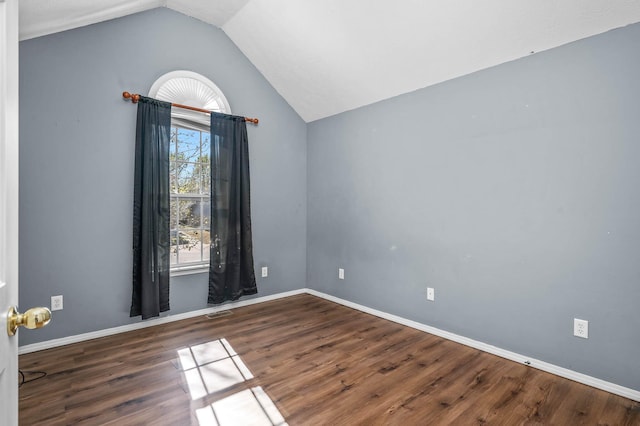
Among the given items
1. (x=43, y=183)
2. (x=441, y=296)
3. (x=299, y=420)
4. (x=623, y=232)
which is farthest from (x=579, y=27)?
(x=43, y=183)

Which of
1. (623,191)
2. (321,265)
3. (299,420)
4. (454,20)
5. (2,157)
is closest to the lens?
(2,157)

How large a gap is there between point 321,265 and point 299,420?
96.5 inches

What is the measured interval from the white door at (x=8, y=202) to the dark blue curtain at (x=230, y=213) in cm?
270

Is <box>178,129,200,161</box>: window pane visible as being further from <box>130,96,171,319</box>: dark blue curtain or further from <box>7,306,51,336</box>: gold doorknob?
<box>7,306,51,336</box>: gold doorknob

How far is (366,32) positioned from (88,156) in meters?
2.59

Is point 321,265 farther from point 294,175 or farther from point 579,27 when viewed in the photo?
point 579,27

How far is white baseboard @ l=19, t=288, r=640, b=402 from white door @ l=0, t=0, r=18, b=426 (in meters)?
2.36

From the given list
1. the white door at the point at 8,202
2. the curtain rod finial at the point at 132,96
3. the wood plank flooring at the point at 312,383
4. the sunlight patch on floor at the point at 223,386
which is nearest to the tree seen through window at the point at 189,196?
the curtain rod finial at the point at 132,96

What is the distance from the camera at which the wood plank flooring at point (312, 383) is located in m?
1.82

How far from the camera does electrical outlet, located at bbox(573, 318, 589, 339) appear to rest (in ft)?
7.15

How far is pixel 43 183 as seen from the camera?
8.54ft

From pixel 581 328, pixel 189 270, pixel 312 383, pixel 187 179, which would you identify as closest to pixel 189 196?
pixel 187 179

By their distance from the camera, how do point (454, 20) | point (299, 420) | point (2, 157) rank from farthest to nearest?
point (454, 20) < point (299, 420) < point (2, 157)

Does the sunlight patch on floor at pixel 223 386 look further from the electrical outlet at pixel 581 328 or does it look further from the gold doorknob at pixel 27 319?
the electrical outlet at pixel 581 328
